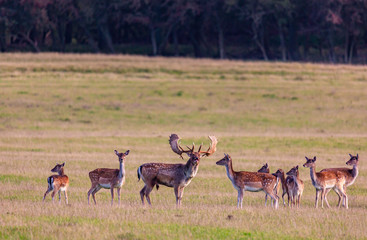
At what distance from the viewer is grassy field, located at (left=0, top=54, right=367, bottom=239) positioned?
40.0 ft

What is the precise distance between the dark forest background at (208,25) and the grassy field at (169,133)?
31.8ft

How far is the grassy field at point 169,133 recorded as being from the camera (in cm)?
1218

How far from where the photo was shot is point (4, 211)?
42.7 ft

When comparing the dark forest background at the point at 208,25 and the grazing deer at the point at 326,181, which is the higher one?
the dark forest background at the point at 208,25

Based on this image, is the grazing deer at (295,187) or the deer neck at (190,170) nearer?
the deer neck at (190,170)

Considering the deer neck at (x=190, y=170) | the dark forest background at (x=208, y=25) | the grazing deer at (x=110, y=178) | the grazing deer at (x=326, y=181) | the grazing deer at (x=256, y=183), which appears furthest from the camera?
the dark forest background at (x=208, y=25)

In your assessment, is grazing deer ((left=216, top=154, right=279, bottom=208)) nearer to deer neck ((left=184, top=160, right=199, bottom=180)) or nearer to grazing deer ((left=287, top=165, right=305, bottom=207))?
grazing deer ((left=287, top=165, right=305, bottom=207))

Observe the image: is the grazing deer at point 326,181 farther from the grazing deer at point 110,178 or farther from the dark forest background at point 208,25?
the dark forest background at point 208,25

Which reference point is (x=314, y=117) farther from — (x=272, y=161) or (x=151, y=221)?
(x=151, y=221)

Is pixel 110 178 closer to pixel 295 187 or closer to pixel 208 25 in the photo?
pixel 295 187

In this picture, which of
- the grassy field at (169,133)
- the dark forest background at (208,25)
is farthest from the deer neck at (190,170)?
the dark forest background at (208,25)

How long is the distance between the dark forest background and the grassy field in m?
9.70

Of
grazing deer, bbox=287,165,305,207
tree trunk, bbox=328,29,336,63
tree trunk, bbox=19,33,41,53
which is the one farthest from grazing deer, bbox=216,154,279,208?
tree trunk, bbox=19,33,41,53

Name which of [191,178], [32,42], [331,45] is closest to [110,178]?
[191,178]
